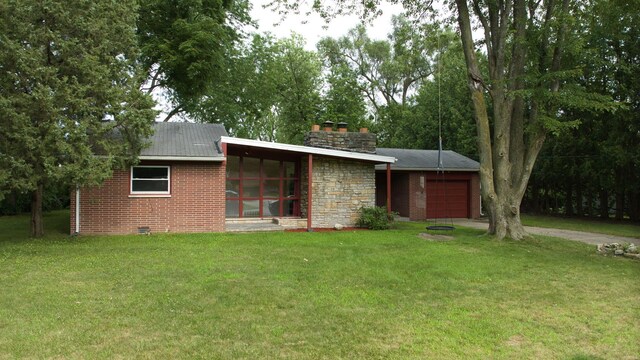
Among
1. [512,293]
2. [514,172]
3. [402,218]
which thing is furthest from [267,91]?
[512,293]

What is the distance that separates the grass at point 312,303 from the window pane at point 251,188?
5.15m

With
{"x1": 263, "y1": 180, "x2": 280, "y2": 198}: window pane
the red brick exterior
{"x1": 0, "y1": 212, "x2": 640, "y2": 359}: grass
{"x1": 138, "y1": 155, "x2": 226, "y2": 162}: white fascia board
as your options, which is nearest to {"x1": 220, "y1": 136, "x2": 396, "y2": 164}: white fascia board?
{"x1": 138, "y1": 155, "x2": 226, "y2": 162}: white fascia board

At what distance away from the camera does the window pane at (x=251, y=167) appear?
1586cm

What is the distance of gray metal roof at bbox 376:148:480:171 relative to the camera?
20266 millimetres

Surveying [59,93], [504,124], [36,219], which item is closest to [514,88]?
[504,124]

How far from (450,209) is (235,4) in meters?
15.0

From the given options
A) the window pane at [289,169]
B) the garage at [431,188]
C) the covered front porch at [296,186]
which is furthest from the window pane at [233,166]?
the garage at [431,188]

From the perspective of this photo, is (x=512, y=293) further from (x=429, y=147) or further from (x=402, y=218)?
(x=429, y=147)

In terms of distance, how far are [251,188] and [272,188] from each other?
0.79 metres

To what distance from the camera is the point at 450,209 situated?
21453mm

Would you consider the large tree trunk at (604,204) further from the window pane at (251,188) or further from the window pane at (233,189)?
the window pane at (233,189)

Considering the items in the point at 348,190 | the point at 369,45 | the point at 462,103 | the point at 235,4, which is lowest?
the point at 348,190

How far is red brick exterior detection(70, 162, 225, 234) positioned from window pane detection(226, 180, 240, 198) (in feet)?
4.24

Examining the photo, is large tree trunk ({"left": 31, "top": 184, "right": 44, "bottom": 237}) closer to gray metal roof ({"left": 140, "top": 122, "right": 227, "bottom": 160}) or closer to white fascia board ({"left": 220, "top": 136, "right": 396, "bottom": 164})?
gray metal roof ({"left": 140, "top": 122, "right": 227, "bottom": 160})
